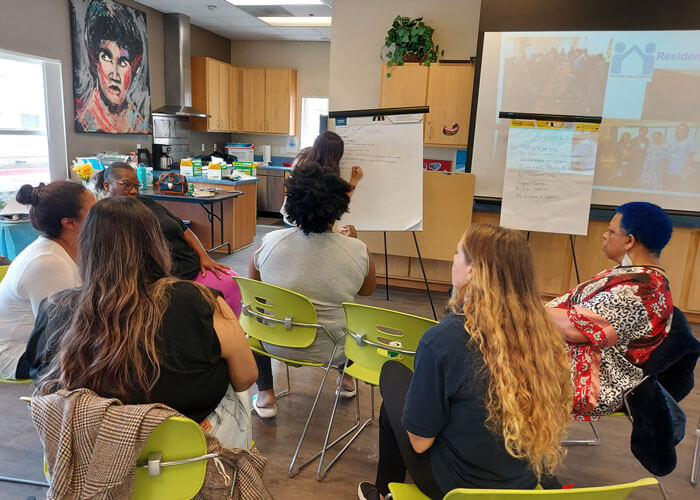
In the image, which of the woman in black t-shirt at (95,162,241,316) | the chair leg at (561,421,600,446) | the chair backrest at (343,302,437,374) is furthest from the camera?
the woman in black t-shirt at (95,162,241,316)

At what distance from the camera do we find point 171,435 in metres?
1.06

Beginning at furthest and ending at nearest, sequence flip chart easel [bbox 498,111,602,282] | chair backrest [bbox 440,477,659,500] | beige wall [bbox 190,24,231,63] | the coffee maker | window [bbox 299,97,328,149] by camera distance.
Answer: window [bbox 299,97,328,149] → beige wall [bbox 190,24,231,63] → the coffee maker → flip chart easel [bbox 498,111,602,282] → chair backrest [bbox 440,477,659,500]

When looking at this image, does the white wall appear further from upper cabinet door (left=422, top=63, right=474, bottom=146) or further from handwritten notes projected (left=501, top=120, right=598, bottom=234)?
handwritten notes projected (left=501, top=120, right=598, bottom=234)

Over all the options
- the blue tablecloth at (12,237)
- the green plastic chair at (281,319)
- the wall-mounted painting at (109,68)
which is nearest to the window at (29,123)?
the wall-mounted painting at (109,68)

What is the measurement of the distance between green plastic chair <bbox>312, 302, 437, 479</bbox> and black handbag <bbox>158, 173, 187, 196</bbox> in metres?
3.58

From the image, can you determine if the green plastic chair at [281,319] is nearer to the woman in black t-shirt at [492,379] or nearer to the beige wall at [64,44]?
the woman in black t-shirt at [492,379]

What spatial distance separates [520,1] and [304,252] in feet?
10.8

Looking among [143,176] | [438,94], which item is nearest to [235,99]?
Result: [143,176]

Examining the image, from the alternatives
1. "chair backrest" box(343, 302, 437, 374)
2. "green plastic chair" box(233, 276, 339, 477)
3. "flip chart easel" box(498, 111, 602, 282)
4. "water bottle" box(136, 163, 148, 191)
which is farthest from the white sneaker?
"water bottle" box(136, 163, 148, 191)

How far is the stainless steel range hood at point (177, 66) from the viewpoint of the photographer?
261 inches

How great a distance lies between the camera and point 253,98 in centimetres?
824

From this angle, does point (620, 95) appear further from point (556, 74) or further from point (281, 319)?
point (281, 319)

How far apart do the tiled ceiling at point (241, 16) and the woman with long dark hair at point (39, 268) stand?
4937mm

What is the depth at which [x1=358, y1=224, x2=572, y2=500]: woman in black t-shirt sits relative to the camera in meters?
1.12
